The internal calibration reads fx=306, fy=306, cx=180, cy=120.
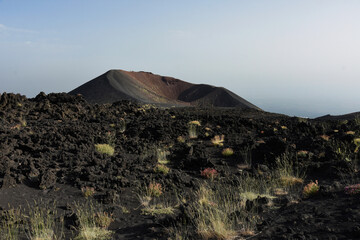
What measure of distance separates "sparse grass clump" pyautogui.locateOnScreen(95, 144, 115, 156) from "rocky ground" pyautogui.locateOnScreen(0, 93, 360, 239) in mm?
109

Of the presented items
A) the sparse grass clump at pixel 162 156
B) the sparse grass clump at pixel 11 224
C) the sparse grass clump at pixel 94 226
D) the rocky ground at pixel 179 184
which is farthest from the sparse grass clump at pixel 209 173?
the sparse grass clump at pixel 11 224

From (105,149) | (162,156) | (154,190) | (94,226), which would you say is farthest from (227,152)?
(94,226)

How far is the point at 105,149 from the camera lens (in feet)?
34.7

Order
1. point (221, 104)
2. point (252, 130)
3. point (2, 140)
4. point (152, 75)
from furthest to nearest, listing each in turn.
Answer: point (152, 75), point (221, 104), point (252, 130), point (2, 140)

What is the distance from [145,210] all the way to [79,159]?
3800 millimetres

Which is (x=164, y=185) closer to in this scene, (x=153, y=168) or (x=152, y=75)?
(x=153, y=168)

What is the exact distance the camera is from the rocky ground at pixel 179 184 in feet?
15.8

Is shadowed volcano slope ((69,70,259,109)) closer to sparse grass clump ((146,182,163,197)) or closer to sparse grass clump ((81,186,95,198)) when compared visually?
sparse grass clump ((146,182,163,197))

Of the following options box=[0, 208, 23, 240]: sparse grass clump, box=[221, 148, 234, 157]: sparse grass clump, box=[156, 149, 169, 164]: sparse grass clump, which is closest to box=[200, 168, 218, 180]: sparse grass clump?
box=[156, 149, 169, 164]: sparse grass clump

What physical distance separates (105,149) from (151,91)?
44.5 metres

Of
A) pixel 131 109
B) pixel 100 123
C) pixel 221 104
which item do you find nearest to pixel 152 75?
pixel 221 104

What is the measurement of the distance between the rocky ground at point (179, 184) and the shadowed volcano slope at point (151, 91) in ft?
76.7

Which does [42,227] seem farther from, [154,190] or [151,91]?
[151,91]

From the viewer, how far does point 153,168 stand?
8.88 metres
